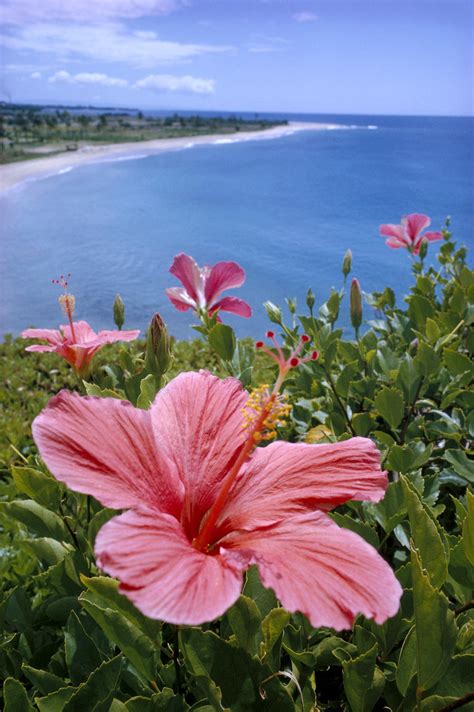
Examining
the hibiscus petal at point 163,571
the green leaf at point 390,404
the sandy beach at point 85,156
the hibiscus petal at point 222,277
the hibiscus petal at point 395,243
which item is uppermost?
the sandy beach at point 85,156

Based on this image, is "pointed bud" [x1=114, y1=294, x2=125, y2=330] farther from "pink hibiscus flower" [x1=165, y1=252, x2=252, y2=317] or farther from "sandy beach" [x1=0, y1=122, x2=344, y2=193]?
"sandy beach" [x1=0, y1=122, x2=344, y2=193]

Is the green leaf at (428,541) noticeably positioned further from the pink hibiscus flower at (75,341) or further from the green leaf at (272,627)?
the pink hibiscus flower at (75,341)

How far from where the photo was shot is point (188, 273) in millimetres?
1600

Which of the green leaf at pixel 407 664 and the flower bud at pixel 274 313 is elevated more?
the flower bud at pixel 274 313

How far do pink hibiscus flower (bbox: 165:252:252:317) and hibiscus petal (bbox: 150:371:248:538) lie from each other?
728 mm

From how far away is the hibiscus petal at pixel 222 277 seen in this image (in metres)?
1.63

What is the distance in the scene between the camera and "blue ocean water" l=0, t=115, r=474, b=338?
8.28 meters

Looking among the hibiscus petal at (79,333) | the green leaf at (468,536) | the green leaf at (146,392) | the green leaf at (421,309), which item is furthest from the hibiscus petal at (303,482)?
the green leaf at (421,309)

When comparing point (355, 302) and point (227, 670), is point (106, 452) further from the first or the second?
point (355, 302)

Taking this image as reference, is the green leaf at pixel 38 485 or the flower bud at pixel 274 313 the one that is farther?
the flower bud at pixel 274 313

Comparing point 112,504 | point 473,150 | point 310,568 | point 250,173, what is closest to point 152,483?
point 112,504

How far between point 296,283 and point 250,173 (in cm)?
1086

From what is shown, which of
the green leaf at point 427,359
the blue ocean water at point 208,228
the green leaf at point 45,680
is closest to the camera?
the green leaf at point 45,680

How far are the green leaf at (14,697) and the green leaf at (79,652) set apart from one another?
0.30ft
